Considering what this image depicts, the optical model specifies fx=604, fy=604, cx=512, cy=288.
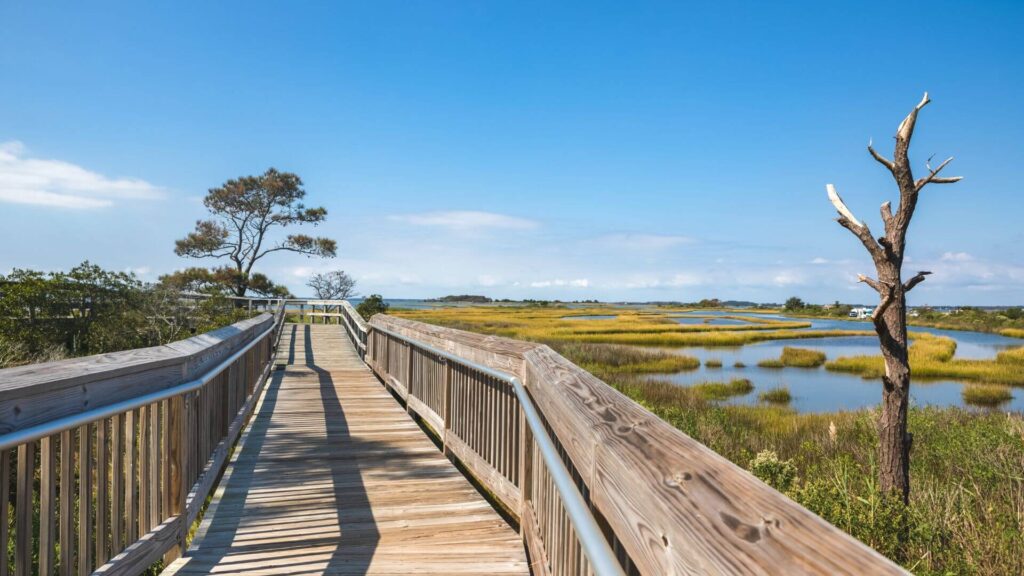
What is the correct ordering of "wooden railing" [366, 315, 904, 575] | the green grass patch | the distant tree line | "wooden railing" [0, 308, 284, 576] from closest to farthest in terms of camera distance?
"wooden railing" [366, 315, 904, 575] < "wooden railing" [0, 308, 284, 576] < the distant tree line < the green grass patch

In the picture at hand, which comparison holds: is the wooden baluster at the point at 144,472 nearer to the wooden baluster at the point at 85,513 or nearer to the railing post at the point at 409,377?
the wooden baluster at the point at 85,513

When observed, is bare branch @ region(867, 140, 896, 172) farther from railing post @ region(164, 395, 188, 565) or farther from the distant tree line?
the distant tree line

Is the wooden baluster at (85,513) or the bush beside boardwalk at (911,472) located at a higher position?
the wooden baluster at (85,513)

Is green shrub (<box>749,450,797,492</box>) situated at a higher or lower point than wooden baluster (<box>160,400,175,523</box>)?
lower

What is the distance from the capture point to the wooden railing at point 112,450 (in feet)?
7.20

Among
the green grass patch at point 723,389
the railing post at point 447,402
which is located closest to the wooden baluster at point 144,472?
the railing post at point 447,402

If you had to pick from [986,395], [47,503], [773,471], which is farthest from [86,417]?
[986,395]

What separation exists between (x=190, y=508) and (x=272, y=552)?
0.69 meters

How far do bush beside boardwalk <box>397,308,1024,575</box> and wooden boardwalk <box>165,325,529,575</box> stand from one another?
126 inches

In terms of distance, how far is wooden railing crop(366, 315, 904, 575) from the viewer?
857 mm

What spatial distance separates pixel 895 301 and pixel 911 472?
3178 millimetres

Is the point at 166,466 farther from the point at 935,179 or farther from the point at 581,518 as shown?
the point at 935,179

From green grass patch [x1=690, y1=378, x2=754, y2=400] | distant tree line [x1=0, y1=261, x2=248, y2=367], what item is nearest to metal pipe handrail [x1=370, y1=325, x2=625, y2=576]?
distant tree line [x1=0, y1=261, x2=248, y2=367]

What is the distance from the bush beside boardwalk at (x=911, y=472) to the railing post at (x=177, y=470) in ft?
16.0
